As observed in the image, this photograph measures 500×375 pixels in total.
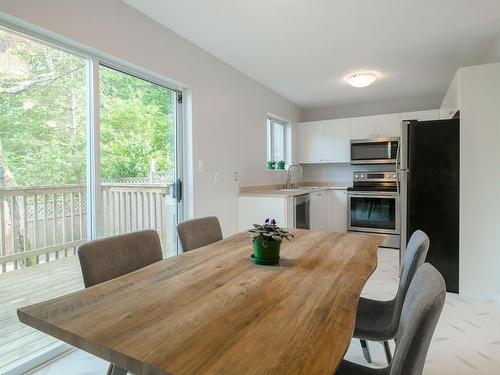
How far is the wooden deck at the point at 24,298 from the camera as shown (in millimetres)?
1763

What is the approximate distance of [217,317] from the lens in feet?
2.80

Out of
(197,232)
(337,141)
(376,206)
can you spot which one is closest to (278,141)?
(337,141)

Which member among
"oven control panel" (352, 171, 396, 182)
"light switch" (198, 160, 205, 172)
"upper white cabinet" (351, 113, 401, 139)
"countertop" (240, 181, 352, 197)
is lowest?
"countertop" (240, 181, 352, 197)

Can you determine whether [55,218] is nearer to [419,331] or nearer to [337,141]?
[419,331]

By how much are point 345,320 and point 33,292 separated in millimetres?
1968

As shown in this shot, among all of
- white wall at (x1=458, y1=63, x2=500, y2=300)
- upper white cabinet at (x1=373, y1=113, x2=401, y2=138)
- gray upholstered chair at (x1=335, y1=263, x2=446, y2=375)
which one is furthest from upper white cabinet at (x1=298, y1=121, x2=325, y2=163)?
gray upholstered chair at (x1=335, y1=263, x2=446, y2=375)

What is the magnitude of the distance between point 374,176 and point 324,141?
104 centimetres

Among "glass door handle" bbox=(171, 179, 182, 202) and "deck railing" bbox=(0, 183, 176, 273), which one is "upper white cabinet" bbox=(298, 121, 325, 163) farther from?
"deck railing" bbox=(0, 183, 176, 273)

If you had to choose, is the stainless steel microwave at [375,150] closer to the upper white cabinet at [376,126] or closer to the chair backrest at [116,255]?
the upper white cabinet at [376,126]

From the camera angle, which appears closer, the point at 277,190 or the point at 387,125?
the point at 277,190

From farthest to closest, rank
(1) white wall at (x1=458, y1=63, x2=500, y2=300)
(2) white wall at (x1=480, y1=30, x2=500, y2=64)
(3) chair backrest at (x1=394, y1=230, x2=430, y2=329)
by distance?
(2) white wall at (x1=480, y1=30, x2=500, y2=64) < (1) white wall at (x1=458, y1=63, x2=500, y2=300) < (3) chair backrest at (x1=394, y1=230, x2=430, y2=329)

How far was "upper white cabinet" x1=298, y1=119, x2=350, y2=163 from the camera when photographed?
16.8ft

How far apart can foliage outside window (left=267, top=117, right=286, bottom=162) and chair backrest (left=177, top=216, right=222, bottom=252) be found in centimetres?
275

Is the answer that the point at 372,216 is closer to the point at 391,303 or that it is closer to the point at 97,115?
the point at 391,303
